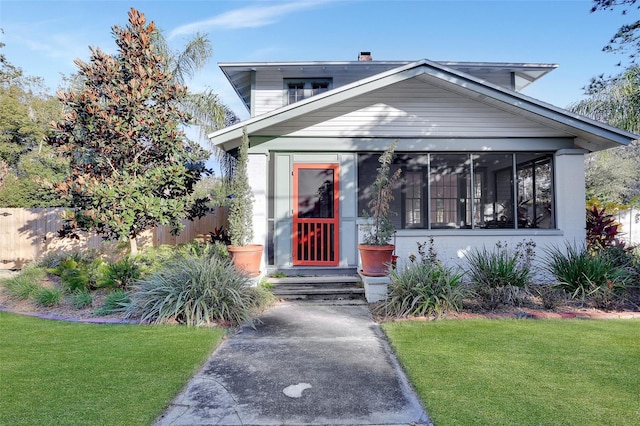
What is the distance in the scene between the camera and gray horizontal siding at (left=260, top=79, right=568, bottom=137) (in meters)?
7.78

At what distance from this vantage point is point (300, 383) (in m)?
3.26

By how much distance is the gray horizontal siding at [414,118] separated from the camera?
7777mm

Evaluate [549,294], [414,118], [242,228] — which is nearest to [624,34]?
[414,118]

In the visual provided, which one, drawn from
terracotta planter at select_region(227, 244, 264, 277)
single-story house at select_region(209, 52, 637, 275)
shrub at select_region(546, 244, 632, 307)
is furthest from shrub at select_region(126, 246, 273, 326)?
shrub at select_region(546, 244, 632, 307)

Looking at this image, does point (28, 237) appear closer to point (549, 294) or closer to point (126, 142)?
point (126, 142)

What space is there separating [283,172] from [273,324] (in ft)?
12.5

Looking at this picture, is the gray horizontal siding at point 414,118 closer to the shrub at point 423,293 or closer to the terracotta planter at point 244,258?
the terracotta planter at point 244,258

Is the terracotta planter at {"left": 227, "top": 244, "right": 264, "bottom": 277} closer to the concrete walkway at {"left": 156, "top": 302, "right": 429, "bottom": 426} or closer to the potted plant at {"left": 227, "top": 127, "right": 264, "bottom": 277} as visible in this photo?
the potted plant at {"left": 227, "top": 127, "right": 264, "bottom": 277}

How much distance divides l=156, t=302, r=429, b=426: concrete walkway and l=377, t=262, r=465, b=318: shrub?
2.15 ft

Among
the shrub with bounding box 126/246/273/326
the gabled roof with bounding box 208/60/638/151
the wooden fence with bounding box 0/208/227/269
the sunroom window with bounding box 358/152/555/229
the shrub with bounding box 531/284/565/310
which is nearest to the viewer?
the shrub with bounding box 126/246/273/326

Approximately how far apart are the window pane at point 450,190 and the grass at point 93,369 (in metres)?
5.77

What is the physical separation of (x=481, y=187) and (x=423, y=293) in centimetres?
394

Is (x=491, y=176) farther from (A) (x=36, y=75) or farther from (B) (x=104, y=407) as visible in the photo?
(A) (x=36, y=75)

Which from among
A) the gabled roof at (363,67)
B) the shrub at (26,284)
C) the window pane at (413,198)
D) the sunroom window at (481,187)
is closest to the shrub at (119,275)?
the shrub at (26,284)
